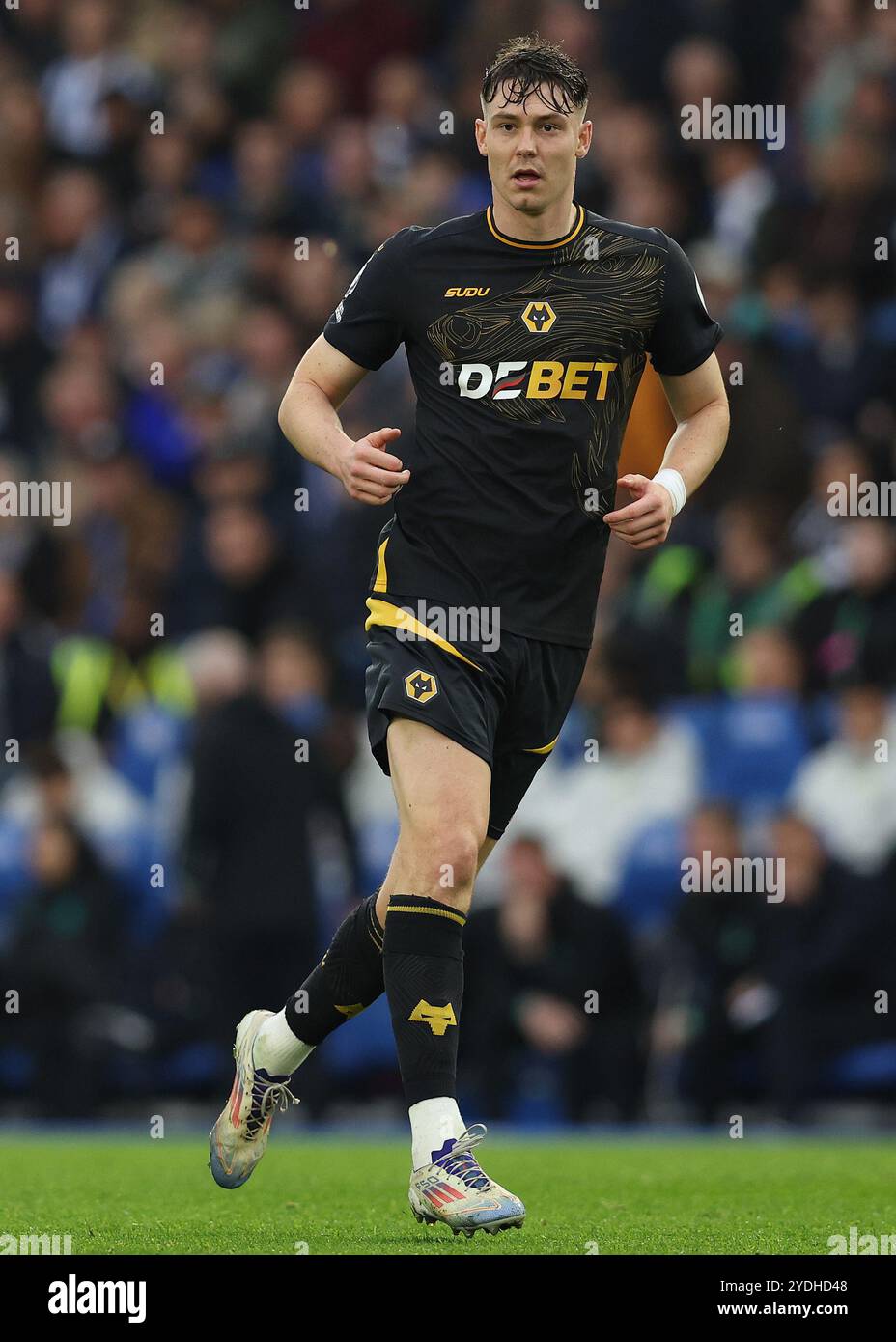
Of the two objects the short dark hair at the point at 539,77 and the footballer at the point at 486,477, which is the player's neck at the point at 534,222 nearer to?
the footballer at the point at 486,477

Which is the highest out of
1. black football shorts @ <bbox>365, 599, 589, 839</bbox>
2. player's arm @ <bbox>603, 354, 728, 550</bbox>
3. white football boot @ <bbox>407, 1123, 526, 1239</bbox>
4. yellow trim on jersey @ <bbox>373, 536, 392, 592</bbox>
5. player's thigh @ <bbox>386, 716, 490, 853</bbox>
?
player's arm @ <bbox>603, 354, 728, 550</bbox>

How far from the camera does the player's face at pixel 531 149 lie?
5016 millimetres

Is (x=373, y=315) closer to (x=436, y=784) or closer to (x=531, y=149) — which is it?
(x=531, y=149)

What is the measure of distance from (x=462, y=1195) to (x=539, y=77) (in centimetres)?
248

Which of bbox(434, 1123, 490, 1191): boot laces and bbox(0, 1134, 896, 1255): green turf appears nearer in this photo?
bbox(434, 1123, 490, 1191): boot laces

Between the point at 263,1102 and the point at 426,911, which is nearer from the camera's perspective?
the point at 426,911

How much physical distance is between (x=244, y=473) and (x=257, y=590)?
0.70 m

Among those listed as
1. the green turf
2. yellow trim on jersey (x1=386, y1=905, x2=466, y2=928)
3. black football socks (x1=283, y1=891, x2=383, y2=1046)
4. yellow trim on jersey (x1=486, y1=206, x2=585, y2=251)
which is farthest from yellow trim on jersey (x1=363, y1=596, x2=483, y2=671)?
the green turf

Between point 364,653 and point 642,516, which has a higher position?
point 364,653

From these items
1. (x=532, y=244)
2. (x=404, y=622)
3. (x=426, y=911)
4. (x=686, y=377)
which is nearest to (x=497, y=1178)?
(x=426, y=911)

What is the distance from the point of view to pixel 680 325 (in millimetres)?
5301

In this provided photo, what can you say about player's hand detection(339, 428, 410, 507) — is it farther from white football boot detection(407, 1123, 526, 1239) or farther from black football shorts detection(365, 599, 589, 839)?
white football boot detection(407, 1123, 526, 1239)

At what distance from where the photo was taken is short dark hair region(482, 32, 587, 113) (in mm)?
5035

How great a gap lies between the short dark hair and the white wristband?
2.83ft
